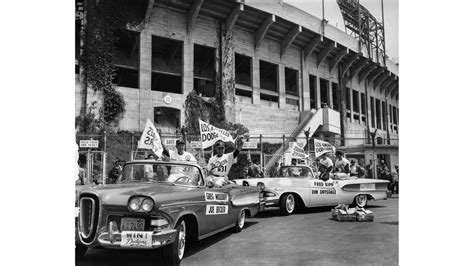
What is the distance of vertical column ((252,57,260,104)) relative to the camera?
7.68m

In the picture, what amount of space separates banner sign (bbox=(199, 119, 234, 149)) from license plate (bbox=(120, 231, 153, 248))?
3.20m

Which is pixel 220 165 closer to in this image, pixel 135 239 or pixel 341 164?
pixel 135 239

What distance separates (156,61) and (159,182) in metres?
2.66

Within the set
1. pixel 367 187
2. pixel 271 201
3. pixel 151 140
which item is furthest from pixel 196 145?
pixel 367 187

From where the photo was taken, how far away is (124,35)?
5836 mm

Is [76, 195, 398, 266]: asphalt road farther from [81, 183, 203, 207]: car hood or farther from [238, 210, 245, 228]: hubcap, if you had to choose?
[81, 183, 203, 207]: car hood

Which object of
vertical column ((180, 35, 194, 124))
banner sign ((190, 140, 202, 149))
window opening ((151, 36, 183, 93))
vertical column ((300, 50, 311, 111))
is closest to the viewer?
window opening ((151, 36, 183, 93))

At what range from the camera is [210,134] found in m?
6.64

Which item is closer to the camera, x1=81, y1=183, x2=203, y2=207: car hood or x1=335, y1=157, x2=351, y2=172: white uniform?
x1=81, y1=183, x2=203, y2=207: car hood

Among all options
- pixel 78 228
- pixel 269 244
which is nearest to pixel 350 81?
pixel 269 244

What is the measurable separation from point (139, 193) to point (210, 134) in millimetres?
3291

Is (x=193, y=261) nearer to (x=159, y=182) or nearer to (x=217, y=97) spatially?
(x=159, y=182)

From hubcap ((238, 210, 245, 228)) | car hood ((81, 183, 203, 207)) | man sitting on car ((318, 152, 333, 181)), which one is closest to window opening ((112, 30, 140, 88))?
car hood ((81, 183, 203, 207))

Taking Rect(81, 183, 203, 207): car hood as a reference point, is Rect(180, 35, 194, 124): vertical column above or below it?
above
